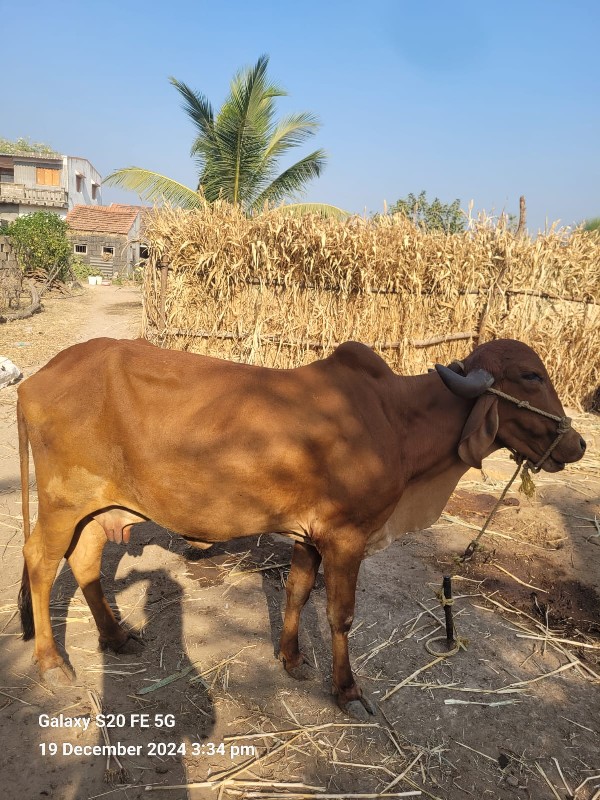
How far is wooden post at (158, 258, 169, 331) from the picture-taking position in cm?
768

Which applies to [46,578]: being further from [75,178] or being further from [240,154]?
[75,178]

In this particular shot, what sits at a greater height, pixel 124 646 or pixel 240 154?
pixel 240 154

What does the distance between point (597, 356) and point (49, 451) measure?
9090 mm

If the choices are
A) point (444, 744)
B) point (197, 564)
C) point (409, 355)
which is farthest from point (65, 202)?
point (444, 744)

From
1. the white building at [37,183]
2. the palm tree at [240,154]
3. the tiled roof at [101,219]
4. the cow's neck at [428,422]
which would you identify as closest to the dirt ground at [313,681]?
the cow's neck at [428,422]

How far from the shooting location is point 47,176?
35.6 metres

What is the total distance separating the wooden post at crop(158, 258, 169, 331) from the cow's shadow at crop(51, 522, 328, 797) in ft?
11.7

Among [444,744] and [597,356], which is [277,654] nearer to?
[444,744]

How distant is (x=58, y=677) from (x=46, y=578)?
0.53 m

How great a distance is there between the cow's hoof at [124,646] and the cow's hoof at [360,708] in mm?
1248

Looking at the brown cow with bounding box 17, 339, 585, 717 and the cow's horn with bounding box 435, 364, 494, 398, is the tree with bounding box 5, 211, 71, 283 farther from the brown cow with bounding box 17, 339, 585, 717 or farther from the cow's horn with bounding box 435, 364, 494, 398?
the cow's horn with bounding box 435, 364, 494, 398

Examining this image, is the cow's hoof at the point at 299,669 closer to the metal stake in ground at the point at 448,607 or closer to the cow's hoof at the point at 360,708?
the cow's hoof at the point at 360,708

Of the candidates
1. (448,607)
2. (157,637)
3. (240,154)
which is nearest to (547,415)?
(448,607)

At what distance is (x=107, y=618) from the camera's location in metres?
3.34
